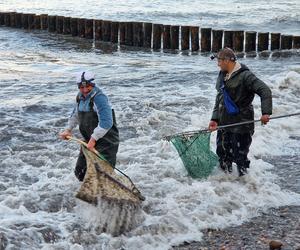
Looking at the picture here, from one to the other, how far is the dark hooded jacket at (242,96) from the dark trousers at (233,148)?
0.12 meters

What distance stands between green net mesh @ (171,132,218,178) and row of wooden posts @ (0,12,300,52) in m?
14.5

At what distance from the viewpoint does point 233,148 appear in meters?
7.44

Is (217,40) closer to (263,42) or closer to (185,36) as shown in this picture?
(185,36)

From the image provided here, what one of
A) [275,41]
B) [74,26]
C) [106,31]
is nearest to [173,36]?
[106,31]

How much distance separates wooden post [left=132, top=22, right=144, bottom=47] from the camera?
75.7ft

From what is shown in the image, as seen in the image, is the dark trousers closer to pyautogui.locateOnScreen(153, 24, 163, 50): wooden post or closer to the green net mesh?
the green net mesh

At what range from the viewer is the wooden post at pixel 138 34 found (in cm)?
2306

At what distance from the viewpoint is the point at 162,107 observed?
40.2ft

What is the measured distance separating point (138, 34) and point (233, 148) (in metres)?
16.3

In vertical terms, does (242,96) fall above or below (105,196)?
above

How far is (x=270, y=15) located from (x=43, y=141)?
30.7 m

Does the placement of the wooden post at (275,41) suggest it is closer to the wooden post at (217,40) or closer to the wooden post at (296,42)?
the wooden post at (296,42)

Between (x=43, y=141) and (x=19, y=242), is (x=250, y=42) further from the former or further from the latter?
(x=19, y=242)

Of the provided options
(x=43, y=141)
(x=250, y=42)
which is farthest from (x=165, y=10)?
(x=43, y=141)
